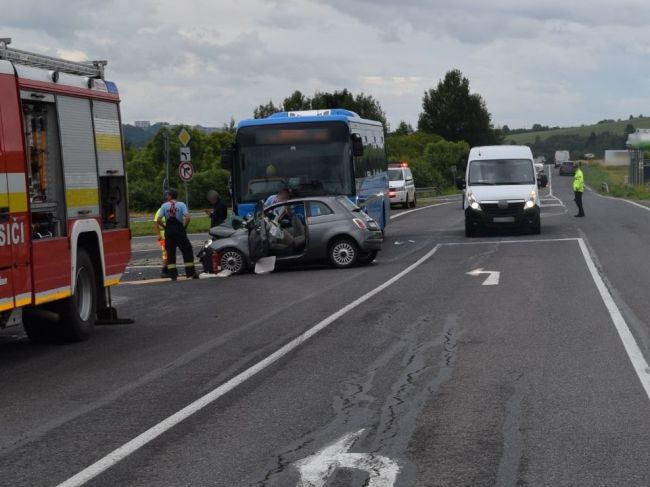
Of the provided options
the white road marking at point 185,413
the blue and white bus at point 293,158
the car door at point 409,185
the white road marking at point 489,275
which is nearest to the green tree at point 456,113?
the car door at point 409,185

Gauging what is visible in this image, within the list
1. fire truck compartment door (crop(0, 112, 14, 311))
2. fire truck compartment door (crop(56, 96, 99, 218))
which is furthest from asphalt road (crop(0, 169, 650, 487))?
fire truck compartment door (crop(56, 96, 99, 218))

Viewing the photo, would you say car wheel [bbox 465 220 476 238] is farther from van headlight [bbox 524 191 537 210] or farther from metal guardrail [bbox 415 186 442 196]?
metal guardrail [bbox 415 186 442 196]

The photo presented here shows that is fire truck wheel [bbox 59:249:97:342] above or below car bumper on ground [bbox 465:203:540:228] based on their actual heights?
above

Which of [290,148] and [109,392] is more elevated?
[290,148]

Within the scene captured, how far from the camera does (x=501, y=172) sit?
33250 mm

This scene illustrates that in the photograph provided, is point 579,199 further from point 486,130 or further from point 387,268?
point 486,130

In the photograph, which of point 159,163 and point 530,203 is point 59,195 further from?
point 159,163

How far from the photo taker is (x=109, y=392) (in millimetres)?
10047

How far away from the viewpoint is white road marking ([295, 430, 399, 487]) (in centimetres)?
668

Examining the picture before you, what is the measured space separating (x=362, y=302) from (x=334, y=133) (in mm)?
10577

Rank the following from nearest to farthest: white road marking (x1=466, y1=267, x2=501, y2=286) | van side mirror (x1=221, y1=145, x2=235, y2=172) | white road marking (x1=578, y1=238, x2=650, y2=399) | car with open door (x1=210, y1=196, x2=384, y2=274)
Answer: white road marking (x1=578, y1=238, x2=650, y2=399) < white road marking (x1=466, y1=267, x2=501, y2=286) < car with open door (x1=210, y1=196, x2=384, y2=274) < van side mirror (x1=221, y1=145, x2=235, y2=172)

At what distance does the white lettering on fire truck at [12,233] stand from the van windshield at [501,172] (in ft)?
73.9

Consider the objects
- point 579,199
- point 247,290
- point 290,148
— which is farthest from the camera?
point 579,199

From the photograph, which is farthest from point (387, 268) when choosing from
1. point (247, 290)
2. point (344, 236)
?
point (247, 290)
